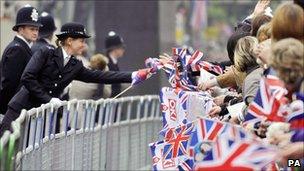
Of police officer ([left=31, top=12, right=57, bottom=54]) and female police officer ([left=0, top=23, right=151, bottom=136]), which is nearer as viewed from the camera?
female police officer ([left=0, top=23, right=151, bottom=136])

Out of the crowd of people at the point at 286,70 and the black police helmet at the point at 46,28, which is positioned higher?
the black police helmet at the point at 46,28

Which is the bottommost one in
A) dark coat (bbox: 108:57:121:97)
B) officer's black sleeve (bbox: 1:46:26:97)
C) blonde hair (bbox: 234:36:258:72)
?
blonde hair (bbox: 234:36:258:72)

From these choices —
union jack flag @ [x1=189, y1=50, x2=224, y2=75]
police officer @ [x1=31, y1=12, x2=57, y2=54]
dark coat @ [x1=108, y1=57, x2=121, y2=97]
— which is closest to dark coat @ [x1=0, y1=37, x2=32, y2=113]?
police officer @ [x1=31, y1=12, x2=57, y2=54]

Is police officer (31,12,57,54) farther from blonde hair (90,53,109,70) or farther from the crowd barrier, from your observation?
the crowd barrier

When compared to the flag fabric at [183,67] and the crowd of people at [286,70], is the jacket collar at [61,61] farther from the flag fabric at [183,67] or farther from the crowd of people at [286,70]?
the crowd of people at [286,70]

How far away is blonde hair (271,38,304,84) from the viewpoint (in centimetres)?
720

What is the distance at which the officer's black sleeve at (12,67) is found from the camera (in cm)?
1283

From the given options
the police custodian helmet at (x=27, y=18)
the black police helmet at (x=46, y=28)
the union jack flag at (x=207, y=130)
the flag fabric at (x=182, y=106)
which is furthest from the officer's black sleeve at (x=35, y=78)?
the union jack flag at (x=207, y=130)

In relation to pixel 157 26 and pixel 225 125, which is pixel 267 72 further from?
pixel 157 26

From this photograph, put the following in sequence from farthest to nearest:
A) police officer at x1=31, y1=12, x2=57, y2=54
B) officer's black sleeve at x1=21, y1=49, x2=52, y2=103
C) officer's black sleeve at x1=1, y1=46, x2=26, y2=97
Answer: police officer at x1=31, y1=12, x2=57, y2=54 < officer's black sleeve at x1=1, y1=46, x2=26, y2=97 < officer's black sleeve at x1=21, y1=49, x2=52, y2=103

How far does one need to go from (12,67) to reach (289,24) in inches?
228

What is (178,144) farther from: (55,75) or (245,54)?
Answer: (55,75)

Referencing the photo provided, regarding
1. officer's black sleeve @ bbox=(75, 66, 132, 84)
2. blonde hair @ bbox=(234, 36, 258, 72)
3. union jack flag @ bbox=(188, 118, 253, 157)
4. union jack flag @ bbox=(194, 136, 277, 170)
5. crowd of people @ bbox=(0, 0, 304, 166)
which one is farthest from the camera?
officer's black sleeve @ bbox=(75, 66, 132, 84)

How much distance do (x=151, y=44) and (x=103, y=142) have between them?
25.1 feet
